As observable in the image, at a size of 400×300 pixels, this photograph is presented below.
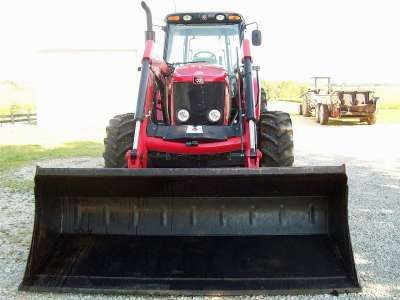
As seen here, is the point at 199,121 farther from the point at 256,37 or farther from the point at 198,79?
the point at 256,37

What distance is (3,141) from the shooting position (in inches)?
573

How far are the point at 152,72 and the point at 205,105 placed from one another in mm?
638

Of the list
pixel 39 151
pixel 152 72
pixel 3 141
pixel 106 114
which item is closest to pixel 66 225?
pixel 152 72

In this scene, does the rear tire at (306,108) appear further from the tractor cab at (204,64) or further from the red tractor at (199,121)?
the red tractor at (199,121)

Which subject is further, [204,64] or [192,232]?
[204,64]

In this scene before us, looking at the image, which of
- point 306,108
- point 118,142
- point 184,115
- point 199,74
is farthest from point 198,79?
point 306,108

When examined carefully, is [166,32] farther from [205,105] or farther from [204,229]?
[204,229]

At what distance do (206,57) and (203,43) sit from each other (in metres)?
0.26

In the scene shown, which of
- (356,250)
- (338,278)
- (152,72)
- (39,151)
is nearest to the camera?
(338,278)

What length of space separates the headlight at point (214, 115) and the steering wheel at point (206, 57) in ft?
3.44

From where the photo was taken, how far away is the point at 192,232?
156 inches

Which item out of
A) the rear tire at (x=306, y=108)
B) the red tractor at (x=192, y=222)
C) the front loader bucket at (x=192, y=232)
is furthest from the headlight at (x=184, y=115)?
the rear tire at (x=306, y=108)

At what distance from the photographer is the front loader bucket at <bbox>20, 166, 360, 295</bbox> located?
347 cm

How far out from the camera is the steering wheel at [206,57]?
19.9 feet
